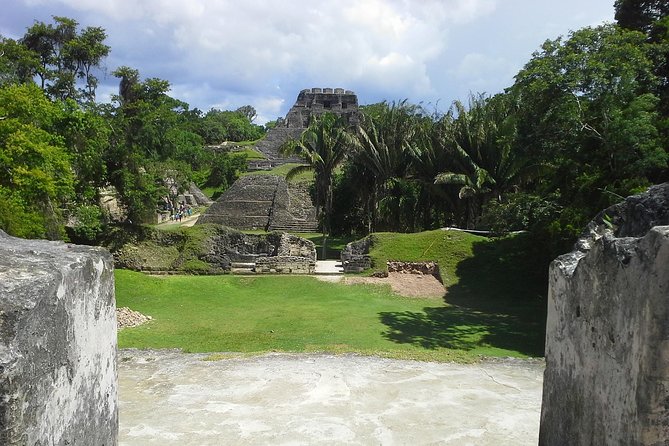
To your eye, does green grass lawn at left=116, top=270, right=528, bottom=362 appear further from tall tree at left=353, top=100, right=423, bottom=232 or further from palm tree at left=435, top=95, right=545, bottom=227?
tall tree at left=353, top=100, right=423, bottom=232

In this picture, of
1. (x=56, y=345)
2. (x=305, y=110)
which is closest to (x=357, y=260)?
(x=56, y=345)

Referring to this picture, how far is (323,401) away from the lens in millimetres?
6746

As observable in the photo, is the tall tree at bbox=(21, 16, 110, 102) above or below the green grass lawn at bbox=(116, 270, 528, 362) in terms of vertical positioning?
above

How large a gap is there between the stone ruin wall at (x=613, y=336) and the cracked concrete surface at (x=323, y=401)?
1.96 meters

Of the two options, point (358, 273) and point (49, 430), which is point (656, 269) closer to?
point (49, 430)

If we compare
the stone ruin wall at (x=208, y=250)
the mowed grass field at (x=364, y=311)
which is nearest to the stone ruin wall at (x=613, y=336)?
the mowed grass field at (x=364, y=311)

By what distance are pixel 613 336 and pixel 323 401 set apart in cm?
445

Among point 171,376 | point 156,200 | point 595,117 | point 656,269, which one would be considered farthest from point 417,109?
point 656,269

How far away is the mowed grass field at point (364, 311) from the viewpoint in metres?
10.4

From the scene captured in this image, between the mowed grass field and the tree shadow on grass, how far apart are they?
27 millimetres

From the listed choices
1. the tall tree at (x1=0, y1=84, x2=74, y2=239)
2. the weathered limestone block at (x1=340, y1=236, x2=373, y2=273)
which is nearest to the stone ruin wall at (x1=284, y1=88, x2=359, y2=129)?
the weathered limestone block at (x1=340, y1=236, x2=373, y2=273)

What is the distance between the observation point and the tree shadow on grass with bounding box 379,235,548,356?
11117 millimetres

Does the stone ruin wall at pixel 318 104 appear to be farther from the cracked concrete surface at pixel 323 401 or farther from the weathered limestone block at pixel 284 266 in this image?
the cracked concrete surface at pixel 323 401

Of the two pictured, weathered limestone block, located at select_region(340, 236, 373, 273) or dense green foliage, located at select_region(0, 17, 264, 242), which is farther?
weathered limestone block, located at select_region(340, 236, 373, 273)
